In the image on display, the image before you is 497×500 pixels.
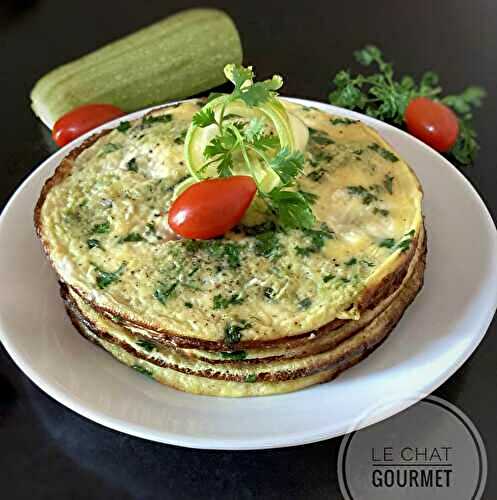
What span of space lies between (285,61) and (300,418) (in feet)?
Result: 9.62

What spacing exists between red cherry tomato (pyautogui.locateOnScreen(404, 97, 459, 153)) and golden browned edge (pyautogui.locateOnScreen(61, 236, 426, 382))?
1198 mm

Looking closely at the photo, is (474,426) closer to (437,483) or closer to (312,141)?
(437,483)

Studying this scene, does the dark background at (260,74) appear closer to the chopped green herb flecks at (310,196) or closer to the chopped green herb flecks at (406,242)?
the chopped green herb flecks at (406,242)

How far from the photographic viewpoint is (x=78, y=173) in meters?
3.21

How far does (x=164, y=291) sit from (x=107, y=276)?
21 cm

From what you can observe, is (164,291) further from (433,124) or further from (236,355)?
(433,124)

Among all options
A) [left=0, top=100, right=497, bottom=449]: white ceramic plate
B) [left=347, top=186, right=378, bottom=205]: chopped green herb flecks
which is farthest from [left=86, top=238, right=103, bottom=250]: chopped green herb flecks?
[left=347, top=186, right=378, bottom=205]: chopped green herb flecks

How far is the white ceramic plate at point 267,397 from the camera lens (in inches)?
103

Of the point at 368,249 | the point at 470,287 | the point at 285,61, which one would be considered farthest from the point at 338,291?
the point at 285,61

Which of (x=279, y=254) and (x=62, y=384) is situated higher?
(x=279, y=254)

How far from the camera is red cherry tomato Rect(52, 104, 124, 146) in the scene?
4.07 m

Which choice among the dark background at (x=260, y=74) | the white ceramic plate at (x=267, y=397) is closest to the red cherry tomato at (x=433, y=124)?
the dark background at (x=260, y=74)

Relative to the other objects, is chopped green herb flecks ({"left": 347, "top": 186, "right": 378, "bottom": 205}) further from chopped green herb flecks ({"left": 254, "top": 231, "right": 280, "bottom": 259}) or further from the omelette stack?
chopped green herb flecks ({"left": 254, "top": 231, "right": 280, "bottom": 259})

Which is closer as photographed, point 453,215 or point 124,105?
point 453,215
